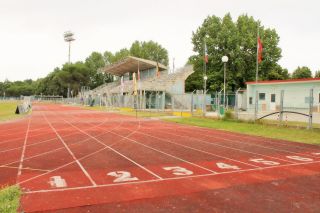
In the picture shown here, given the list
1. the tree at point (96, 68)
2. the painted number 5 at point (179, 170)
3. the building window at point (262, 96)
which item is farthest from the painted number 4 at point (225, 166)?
the tree at point (96, 68)

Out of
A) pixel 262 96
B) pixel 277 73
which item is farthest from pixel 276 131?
pixel 277 73

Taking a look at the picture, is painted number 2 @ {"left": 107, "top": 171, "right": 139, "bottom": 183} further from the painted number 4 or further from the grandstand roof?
the grandstand roof

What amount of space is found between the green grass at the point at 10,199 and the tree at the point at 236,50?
46.9m

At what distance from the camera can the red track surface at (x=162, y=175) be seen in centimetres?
642

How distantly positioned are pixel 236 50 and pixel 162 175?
4601cm

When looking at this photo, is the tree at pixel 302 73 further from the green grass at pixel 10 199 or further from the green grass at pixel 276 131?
the green grass at pixel 10 199

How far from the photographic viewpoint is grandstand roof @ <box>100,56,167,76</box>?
60069 millimetres

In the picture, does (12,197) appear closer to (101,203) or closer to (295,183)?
(101,203)

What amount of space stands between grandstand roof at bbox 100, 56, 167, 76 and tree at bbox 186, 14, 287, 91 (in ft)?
27.1

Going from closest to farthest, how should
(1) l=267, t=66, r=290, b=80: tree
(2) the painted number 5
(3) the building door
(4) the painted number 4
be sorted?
(2) the painted number 5 → (4) the painted number 4 → (3) the building door → (1) l=267, t=66, r=290, b=80: tree

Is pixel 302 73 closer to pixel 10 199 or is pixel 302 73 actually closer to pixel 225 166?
pixel 225 166

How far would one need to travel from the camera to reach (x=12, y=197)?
648cm

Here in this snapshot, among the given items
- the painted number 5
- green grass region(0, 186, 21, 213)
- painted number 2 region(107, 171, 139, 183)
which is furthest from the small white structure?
green grass region(0, 186, 21, 213)

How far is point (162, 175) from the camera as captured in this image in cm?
877
